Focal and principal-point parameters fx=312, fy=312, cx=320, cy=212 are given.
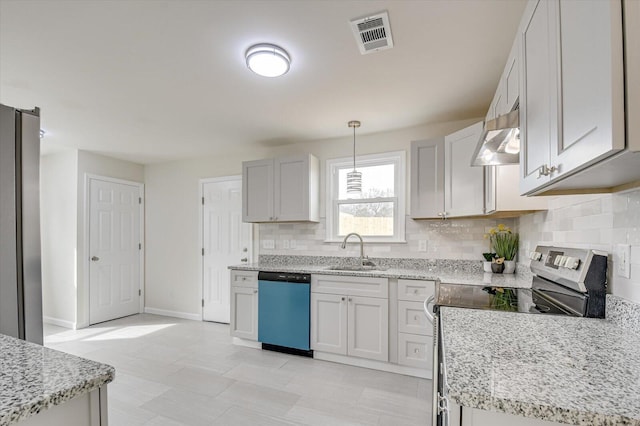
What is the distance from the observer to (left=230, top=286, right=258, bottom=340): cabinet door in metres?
3.42

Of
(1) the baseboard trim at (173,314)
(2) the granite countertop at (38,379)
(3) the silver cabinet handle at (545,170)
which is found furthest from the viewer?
(1) the baseboard trim at (173,314)

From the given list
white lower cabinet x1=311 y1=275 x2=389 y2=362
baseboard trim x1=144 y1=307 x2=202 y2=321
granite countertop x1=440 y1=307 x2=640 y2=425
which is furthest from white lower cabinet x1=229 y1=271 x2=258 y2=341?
granite countertop x1=440 y1=307 x2=640 y2=425

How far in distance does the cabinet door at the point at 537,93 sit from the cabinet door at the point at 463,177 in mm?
1275

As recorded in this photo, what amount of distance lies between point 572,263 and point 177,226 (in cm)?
482

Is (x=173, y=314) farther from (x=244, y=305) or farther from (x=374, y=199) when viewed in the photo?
(x=374, y=199)

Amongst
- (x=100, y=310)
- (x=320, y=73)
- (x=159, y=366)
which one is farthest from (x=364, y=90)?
(x=100, y=310)

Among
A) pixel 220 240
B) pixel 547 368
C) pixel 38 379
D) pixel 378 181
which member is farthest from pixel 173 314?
pixel 547 368

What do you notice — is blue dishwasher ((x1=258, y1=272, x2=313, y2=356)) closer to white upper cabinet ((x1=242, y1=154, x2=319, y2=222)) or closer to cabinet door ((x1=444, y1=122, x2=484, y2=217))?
white upper cabinet ((x1=242, y1=154, x2=319, y2=222))

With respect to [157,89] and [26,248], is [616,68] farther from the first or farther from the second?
[157,89]

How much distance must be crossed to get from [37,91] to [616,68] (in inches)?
140

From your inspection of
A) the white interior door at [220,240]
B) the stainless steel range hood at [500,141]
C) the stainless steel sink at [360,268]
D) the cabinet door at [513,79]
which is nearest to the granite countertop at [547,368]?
the stainless steel range hood at [500,141]

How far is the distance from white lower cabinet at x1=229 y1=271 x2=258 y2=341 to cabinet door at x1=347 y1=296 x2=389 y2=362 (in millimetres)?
1085

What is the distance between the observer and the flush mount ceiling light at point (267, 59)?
77.4 inches

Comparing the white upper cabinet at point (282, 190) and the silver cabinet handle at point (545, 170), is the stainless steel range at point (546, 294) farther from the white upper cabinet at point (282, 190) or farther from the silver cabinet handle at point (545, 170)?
the white upper cabinet at point (282, 190)
